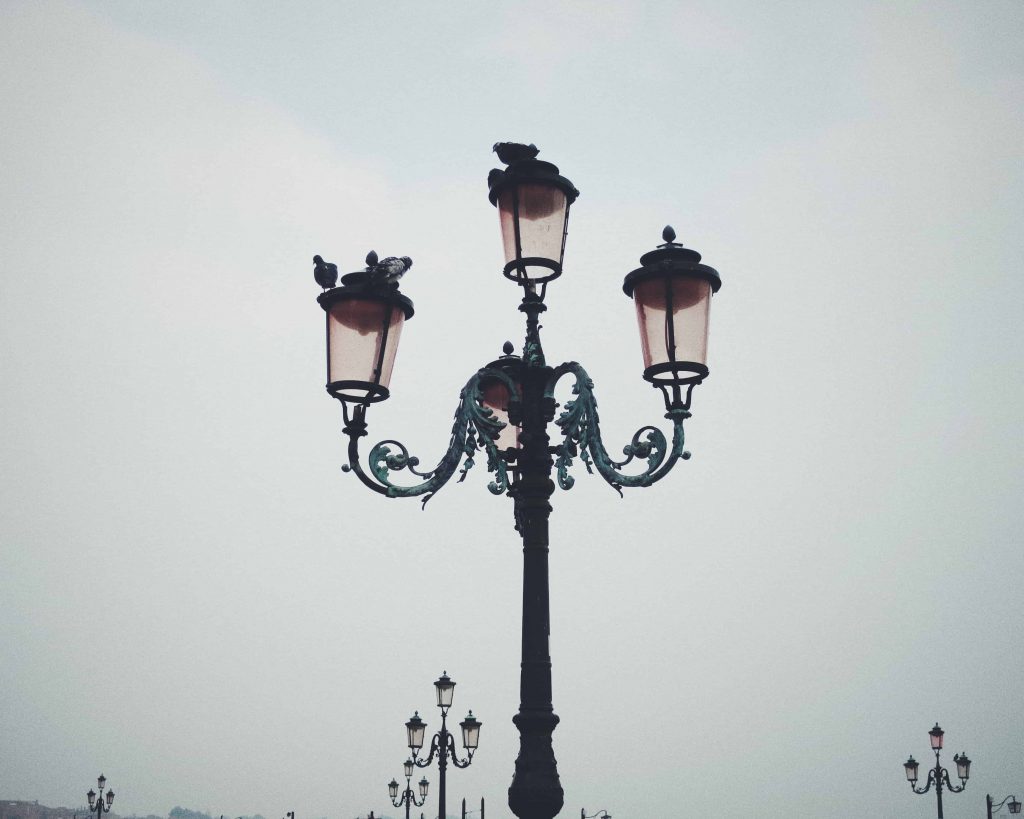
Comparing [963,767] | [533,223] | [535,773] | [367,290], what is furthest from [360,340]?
[963,767]

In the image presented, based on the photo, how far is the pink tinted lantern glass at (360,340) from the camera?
224 inches

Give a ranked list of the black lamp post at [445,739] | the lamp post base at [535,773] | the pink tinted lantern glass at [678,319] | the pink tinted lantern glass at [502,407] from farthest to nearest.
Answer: the black lamp post at [445,739] → the pink tinted lantern glass at [502,407] → the pink tinted lantern glass at [678,319] → the lamp post base at [535,773]

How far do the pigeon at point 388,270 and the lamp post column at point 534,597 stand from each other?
78 centimetres

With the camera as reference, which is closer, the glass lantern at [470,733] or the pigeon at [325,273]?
the pigeon at [325,273]

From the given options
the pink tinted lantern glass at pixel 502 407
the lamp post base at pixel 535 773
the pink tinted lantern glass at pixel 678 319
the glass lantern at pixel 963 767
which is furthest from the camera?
the glass lantern at pixel 963 767

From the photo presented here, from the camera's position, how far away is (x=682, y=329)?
5637 millimetres

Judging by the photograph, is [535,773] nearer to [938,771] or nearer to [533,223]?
[533,223]

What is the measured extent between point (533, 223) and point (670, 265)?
2.79 feet

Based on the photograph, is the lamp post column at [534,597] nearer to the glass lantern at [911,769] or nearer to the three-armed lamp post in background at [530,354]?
the three-armed lamp post in background at [530,354]

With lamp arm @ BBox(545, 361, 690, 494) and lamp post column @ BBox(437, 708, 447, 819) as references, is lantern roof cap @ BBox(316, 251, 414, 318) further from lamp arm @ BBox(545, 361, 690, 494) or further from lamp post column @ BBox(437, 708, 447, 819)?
lamp post column @ BBox(437, 708, 447, 819)

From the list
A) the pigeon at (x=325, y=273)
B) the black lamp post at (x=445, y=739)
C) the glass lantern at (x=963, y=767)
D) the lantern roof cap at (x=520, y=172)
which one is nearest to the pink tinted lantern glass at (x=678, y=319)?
the lantern roof cap at (x=520, y=172)

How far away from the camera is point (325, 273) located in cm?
584

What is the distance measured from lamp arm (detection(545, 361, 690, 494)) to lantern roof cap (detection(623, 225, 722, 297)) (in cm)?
70

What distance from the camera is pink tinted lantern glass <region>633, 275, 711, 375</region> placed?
5633mm
